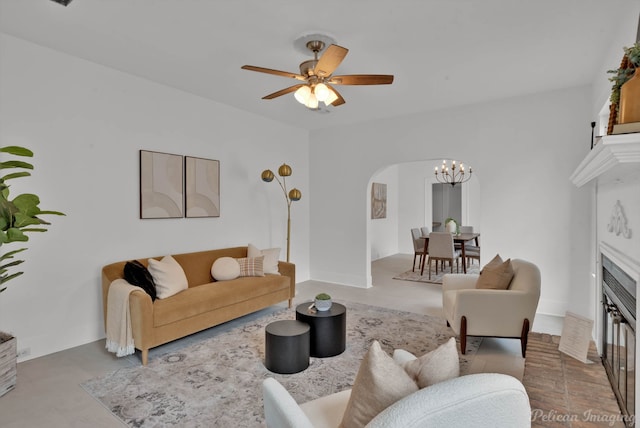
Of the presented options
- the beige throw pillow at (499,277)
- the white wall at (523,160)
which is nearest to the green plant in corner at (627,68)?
the beige throw pillow at (499,277)

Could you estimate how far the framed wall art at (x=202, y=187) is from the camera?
428cm

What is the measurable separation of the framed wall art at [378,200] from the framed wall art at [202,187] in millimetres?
4449

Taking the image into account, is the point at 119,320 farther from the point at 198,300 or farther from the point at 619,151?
the point at 619,151

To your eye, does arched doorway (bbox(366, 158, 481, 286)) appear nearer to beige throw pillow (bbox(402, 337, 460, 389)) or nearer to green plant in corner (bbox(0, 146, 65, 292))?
green plant in corner (bbox(0, 146, 65, 292))

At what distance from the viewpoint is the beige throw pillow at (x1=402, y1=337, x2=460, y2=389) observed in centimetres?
116

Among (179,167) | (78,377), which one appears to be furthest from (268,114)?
(78,377)

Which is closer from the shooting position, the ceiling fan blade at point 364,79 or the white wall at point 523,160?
the ceiling fan blade at point 364,79

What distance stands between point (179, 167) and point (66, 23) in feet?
5.74

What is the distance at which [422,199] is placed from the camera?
949 cm

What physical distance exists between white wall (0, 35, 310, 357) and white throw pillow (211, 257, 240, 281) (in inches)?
17.7

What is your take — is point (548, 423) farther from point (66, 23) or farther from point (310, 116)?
point (310, 116)

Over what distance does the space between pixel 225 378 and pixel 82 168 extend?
240cm

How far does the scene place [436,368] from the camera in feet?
3.85

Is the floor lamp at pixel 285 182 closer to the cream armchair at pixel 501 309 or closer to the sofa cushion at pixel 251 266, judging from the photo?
the sofa cushion at pixel 251 266
